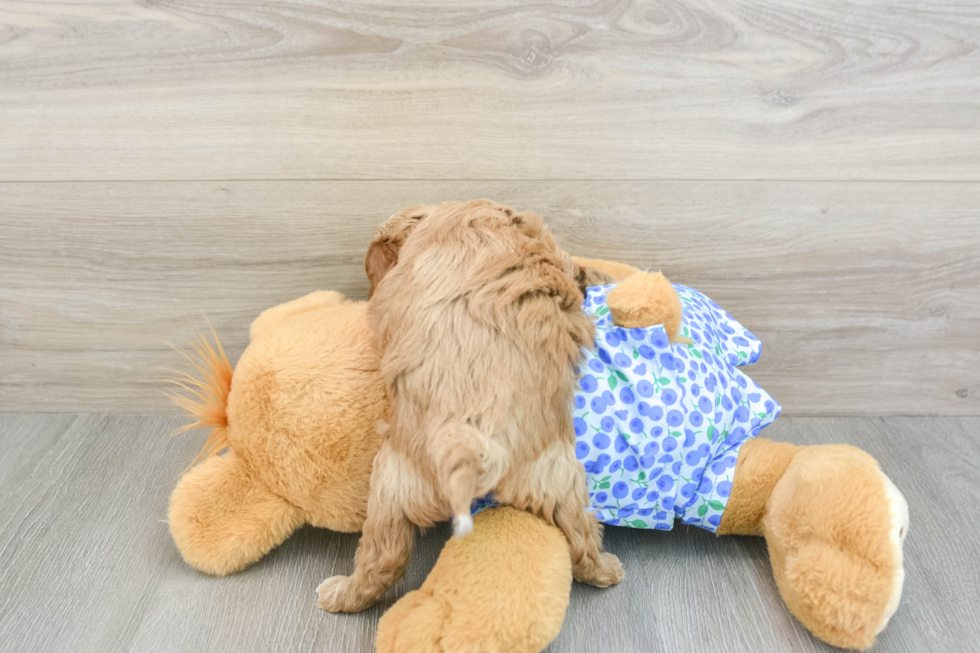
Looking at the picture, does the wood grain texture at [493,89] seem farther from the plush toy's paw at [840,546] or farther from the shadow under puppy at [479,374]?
the plush toy's paw at [840,546]

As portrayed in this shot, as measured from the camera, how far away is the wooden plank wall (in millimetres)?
807

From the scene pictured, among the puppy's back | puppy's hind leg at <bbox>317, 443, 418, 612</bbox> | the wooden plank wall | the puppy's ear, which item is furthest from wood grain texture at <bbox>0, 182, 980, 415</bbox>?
puppy's hind leg at <bbox>317, 443, 418, 612</bbox>

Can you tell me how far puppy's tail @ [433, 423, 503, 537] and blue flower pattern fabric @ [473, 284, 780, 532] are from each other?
106 millimetres

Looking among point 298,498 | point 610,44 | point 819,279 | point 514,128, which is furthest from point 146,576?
point 819,279

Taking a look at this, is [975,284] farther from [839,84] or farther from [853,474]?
[853,474]

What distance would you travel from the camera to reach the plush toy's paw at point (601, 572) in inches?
26.7

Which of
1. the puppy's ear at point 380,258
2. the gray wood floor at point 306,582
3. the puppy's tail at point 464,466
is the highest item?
the puppy's ear at point 380,258

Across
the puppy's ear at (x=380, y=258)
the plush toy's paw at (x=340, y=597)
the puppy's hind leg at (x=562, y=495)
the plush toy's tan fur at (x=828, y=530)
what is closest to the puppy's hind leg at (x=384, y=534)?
the plush toy's paw at (x=340, y=597)

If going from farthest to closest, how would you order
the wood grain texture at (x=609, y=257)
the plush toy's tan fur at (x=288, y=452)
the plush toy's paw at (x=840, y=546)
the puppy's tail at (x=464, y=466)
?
the wood grain texture at (x=609, y=257), the plush toy's tan fur at (x=288, y=452), the plush toy's paw at (x=840, y=546), the puppy's tail at (x=464, y=466)

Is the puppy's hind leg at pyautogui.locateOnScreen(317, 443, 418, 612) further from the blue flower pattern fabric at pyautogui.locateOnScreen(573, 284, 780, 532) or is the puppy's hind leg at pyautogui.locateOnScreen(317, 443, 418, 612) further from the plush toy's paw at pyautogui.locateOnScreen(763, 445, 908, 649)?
the plush toy's paw at pyautogui.locateOnScreen(763, 445, 908, 649)

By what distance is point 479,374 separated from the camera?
1.93 ft

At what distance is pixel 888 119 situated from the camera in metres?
0.85

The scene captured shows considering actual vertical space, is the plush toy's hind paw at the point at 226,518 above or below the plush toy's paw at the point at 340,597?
above

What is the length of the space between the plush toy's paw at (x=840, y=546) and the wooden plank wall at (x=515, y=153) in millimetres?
325
